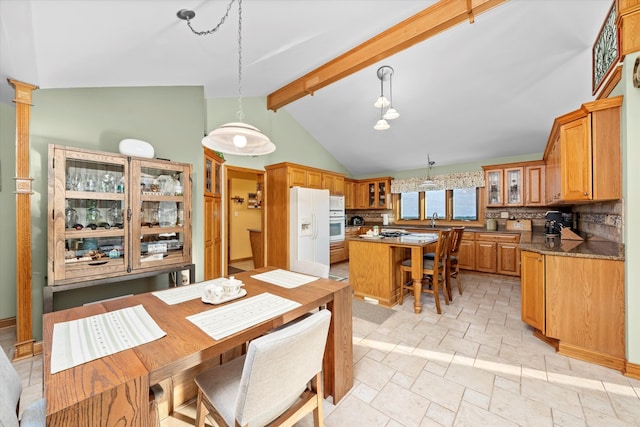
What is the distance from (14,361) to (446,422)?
3.22 metres

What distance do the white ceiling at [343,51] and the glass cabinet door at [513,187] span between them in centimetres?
44

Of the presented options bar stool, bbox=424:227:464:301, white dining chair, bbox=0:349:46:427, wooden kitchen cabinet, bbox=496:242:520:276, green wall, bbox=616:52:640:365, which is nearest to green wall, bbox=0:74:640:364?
green wall, bbox=616:52:640:365

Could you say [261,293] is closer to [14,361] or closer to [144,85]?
[14,361]

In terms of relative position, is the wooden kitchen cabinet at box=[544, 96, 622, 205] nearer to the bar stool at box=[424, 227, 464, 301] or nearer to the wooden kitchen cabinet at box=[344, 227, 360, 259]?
the bar stool at box=[424, 227, 464, 301]

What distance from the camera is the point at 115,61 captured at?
7.00 ft

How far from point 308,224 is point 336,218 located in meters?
1.09

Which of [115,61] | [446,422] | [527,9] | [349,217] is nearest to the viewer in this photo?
[446,422]

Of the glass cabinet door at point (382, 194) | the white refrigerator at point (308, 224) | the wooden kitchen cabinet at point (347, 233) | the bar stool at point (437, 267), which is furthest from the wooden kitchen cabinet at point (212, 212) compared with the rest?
the glass cabinet door at point (382, 194)

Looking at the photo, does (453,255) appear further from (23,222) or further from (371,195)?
(23,222)

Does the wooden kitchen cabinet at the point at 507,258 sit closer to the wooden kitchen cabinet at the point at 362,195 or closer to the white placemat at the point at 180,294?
the wooden kitchen cabinet at the point at 362,195

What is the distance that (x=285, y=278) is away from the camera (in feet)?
6.10

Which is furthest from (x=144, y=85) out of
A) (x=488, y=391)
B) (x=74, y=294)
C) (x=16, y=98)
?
(x=488, y=391)

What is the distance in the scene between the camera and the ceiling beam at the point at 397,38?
86.6 inches

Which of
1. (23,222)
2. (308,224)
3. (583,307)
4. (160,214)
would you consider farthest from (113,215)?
(583,307)
